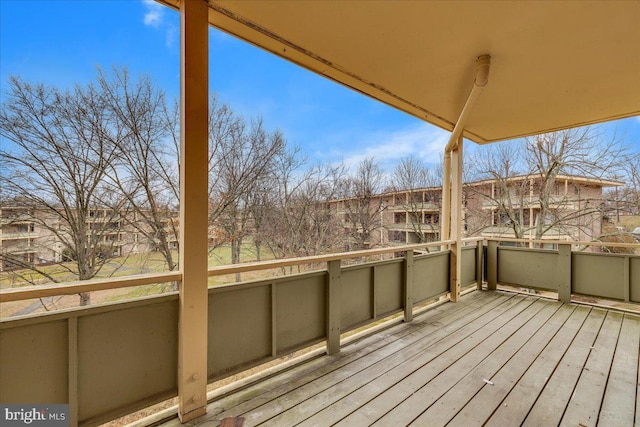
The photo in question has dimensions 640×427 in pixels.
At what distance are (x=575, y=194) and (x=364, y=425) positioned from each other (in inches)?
367

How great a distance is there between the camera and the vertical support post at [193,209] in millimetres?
1545

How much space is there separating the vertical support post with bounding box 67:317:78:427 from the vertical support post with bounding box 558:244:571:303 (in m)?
5.29

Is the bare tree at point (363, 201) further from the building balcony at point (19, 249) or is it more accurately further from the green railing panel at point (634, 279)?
the building balcony at point (19, 249)

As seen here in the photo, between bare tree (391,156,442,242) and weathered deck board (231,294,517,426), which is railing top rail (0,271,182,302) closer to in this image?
weathered deck board (231,294,517,426)

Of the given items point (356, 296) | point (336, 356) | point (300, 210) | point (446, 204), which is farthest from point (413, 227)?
point (336, 356)

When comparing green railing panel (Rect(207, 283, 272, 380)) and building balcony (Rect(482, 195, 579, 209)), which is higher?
building balcony (Rect(482, 195, 579, 209))

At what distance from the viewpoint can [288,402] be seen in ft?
5.70

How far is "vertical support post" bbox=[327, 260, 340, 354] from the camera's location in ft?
7.73

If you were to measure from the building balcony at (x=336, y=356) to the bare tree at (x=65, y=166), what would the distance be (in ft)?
12.0

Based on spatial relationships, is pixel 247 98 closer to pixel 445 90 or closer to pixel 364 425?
pixel 445 90

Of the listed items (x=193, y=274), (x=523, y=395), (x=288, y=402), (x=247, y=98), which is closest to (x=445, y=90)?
(x=523, y=395)

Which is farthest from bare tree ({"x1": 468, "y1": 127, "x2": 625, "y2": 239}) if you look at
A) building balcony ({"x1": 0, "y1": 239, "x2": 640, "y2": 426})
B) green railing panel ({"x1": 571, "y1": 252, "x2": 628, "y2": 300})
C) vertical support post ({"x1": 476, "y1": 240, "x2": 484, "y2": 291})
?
building balcony ({"x1": 0, "y1": 239, "x2": 640, "y2": 426})

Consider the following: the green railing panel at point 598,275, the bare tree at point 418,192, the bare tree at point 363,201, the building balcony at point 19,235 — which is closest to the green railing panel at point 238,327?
the green railing panel at point 598,275

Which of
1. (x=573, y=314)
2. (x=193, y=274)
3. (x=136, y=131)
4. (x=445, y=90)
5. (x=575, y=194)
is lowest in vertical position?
(x=573, y=314)
